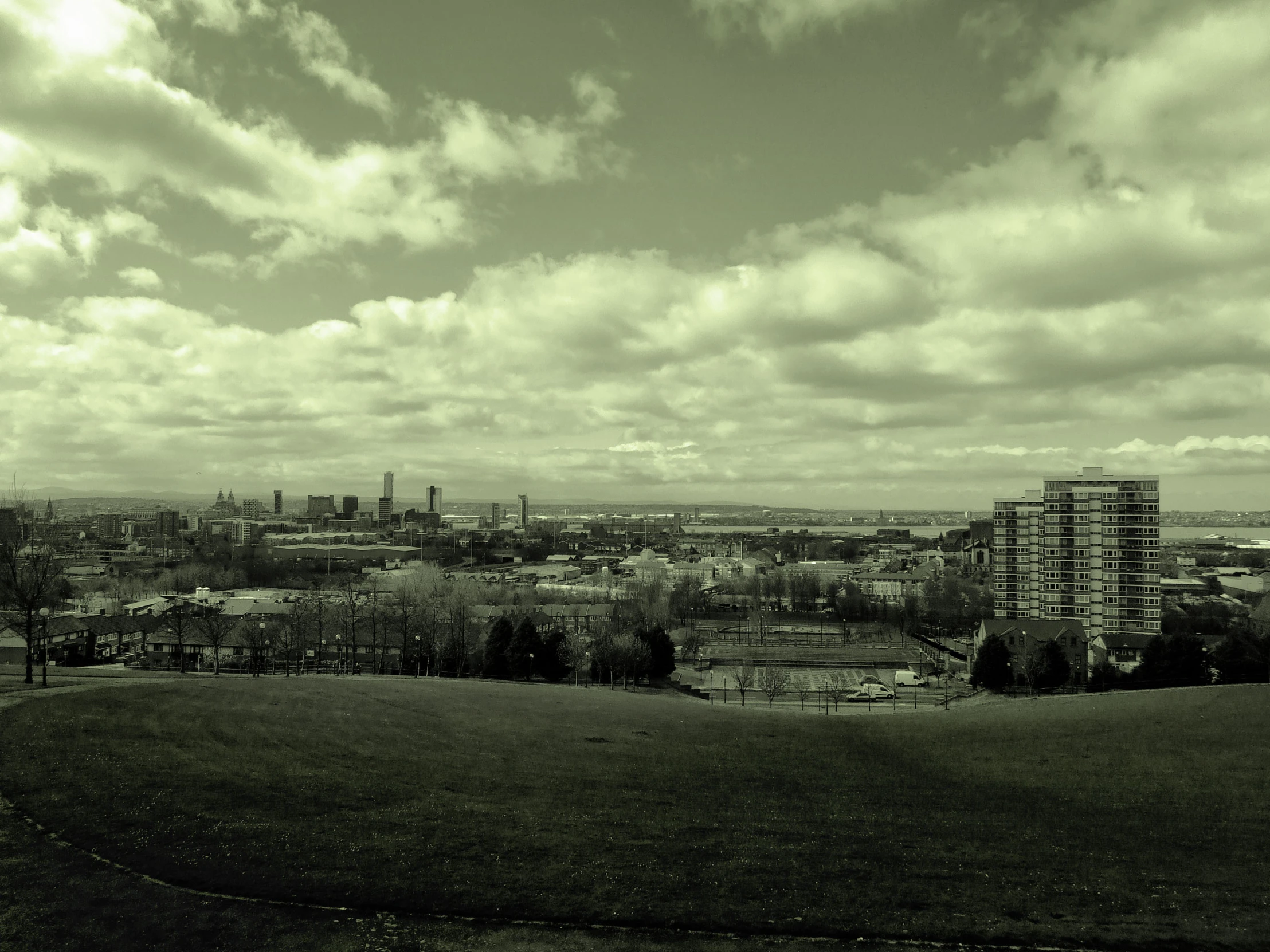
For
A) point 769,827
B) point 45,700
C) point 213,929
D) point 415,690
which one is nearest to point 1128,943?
point 769,827

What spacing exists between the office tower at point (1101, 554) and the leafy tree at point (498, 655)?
52.4m

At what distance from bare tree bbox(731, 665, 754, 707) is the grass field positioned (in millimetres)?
16639

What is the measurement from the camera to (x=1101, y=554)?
7462cm

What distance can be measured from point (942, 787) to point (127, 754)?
67.5ft

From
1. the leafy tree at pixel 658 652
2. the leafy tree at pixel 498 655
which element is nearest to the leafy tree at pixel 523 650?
the leafy tree at pixel 498 655

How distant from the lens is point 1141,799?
20.0m

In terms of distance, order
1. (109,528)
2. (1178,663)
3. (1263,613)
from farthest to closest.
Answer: (109,528) → (1263,613) → (1178,663)

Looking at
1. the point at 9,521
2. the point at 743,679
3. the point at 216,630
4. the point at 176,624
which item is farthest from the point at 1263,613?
the point at 9,521

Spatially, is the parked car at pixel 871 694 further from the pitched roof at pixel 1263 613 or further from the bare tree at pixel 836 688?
the pitched roof at pixel 1263 613

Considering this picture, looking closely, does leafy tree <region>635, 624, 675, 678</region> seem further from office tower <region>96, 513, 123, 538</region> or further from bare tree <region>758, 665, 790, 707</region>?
office tower <region>96, 513, 123, 538</region>

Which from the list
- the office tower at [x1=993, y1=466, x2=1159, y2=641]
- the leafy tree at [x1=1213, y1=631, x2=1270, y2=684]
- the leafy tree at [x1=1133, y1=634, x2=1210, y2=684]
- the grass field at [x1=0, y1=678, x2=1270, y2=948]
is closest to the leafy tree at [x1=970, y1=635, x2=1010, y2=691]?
the leafy tree at [x1=1133, y1=634, x2=1210, y2=684]

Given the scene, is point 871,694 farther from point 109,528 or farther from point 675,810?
point 109,528

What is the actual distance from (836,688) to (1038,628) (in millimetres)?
23133

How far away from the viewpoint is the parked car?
46.7m
